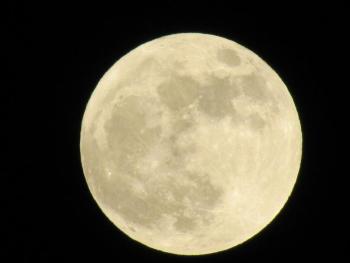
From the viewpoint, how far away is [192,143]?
6.00 metres

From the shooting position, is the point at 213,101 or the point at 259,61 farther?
the point at 259,61

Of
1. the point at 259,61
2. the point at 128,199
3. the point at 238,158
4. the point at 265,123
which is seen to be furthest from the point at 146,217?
the point at 259,61

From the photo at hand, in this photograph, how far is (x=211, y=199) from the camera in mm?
6191

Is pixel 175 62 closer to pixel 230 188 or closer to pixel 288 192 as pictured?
pixel 230 188

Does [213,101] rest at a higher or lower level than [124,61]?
lower

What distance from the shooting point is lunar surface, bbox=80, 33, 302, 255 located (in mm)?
6051

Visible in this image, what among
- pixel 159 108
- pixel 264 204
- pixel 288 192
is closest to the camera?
pixel 159 108

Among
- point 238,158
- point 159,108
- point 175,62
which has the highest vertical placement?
point 175,62

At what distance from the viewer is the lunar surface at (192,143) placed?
6.05 metres

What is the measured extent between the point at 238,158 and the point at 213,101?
63 cm

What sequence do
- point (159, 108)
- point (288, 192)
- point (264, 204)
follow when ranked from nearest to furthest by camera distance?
point (159, 108), point (264, 204), point (288, 192)

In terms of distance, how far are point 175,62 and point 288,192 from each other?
202 cm

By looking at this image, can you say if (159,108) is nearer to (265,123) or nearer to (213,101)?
(213,101)

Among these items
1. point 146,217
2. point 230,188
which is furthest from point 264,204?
point 146,217
